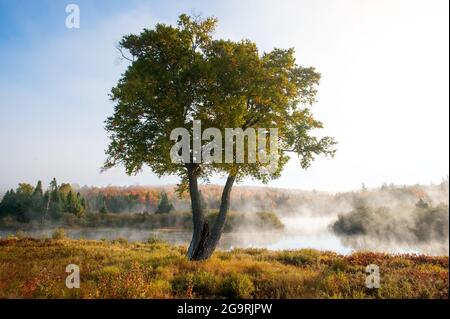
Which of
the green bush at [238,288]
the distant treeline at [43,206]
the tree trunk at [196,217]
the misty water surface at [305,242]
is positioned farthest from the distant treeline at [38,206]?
the green bush at [238,288]

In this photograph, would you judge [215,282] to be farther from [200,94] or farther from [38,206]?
[38,206]

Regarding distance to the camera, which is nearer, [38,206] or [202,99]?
[202,99]

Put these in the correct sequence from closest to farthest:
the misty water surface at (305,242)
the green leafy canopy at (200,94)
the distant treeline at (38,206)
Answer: the green leafy canopy at (200,94) → the misty water surface at (305,242) → the distant treeline at (38,206)

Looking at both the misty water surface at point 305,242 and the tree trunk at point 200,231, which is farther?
the misty water surface at point 305,242

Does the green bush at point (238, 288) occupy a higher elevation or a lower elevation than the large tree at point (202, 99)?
lower

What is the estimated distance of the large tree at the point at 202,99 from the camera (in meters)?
16.0

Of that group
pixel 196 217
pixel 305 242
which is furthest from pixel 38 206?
pixel 196 217

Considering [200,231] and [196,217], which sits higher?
[196,217]

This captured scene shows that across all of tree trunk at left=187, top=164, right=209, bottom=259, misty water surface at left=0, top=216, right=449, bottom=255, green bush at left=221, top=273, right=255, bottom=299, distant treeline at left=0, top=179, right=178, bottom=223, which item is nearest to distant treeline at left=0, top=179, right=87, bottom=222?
distant treeline at left=0, top=179, right=178, bottom=223

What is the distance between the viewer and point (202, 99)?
1681 centimetres

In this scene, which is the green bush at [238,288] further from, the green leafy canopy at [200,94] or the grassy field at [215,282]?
the green leafy canopy at [200,94]

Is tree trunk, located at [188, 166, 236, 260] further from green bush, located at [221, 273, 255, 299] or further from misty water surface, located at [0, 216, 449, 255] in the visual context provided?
misty water surface, located at [0, 216, 449, 255]

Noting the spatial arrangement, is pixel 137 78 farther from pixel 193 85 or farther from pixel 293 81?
pixel 293 81

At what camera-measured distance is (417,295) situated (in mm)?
9617
